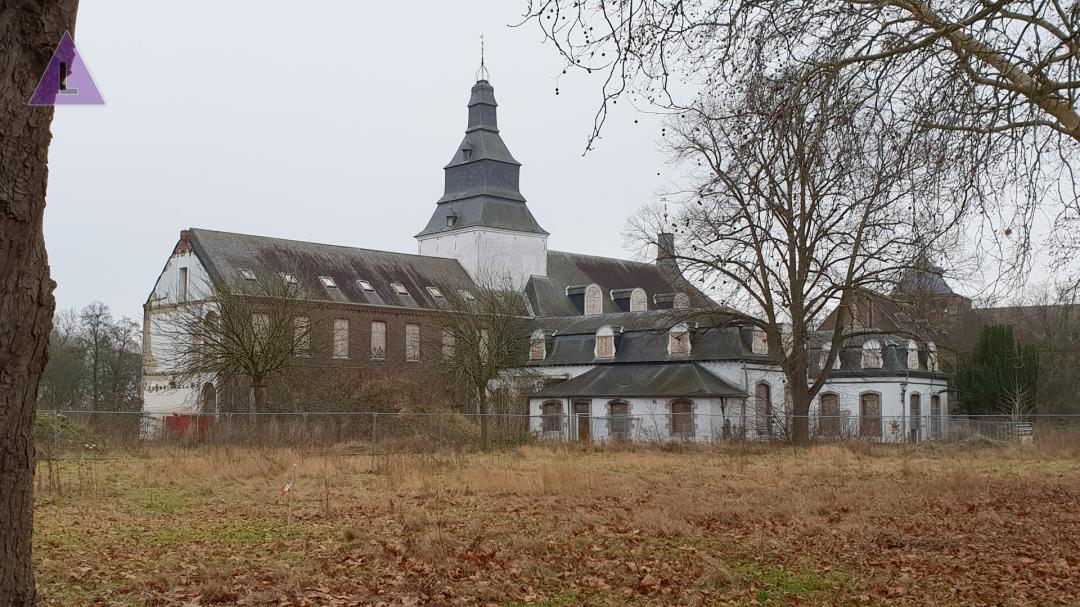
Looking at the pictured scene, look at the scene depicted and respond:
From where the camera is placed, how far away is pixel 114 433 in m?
31.0

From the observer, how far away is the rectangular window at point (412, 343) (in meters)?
51.5

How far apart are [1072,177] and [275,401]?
114 ft

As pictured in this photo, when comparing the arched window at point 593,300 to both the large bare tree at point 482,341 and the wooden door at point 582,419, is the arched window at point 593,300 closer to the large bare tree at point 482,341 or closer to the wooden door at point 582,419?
the wooden door at point 582,419

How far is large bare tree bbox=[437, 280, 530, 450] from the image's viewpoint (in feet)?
129

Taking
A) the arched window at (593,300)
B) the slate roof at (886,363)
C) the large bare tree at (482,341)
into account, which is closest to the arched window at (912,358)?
the slate roof at (886,363)

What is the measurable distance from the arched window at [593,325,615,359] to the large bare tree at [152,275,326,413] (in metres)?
13.5

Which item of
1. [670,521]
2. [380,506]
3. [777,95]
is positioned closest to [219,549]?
[380,506]

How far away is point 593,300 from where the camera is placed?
193 ft

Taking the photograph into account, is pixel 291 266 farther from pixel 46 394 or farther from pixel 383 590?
pixel 383 590

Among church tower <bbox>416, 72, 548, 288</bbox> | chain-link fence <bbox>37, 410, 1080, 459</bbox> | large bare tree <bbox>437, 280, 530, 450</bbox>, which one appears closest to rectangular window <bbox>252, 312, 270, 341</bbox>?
chain-link fence <bbox>37, 410, 1080, 459</bbox>

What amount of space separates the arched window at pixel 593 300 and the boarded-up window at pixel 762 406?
49.0ft

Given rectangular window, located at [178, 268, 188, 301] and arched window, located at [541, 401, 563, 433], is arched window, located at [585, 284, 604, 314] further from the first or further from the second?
rectangular window, located at [178, 268, 188, 301]

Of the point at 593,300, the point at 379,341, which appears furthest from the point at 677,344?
the point at 379,341

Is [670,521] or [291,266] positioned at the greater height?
[291,266]
